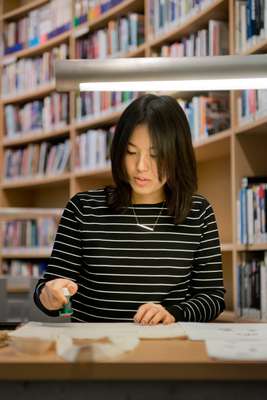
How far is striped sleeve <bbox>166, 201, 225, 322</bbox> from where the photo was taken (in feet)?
5.08

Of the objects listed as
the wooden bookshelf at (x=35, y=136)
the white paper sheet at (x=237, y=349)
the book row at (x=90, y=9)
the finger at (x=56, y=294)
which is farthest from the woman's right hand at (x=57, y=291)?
the wooden bookshelf at (x=35, y=136)

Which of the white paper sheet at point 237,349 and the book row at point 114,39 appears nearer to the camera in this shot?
the white paper sheet at point 237,349

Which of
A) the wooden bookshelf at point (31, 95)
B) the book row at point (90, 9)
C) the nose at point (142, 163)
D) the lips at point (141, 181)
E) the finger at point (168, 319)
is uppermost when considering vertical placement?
the book row at point (90, 9)

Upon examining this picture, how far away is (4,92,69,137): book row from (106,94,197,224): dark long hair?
116 inches

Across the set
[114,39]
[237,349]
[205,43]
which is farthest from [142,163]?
[114,39]

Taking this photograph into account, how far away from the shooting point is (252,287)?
273cm

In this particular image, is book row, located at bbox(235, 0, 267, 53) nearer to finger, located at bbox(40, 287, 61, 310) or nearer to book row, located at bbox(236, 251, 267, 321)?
book row, located at bbox(236, 251, 267, 321)

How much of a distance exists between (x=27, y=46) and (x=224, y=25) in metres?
2.33

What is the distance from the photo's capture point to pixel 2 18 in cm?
527

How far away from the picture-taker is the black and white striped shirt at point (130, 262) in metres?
1.58

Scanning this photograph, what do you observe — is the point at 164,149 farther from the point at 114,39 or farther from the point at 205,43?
the point at 114,39

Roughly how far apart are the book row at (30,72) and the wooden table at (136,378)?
397 cm

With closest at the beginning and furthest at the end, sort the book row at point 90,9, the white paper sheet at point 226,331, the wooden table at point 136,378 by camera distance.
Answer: the wooden table at point 136,378
the white paper sheet at point 226,331
the book row at point 90,9

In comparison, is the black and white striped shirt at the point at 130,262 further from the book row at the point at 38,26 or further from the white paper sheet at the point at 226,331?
the book row at the point at 38,26
